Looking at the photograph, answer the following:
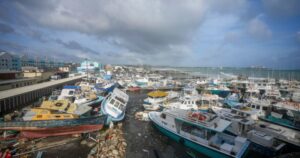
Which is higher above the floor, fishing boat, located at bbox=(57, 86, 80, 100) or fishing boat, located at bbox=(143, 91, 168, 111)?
fishing boat, located at bbox=(57, 86, 80, 100)

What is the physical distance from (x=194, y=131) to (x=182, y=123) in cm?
133

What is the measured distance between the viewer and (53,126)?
14727 mm

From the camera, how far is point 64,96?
24.5 metres

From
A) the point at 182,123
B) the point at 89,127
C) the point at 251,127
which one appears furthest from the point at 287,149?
the point at 89,127

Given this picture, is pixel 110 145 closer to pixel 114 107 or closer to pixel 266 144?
pixel 114 107

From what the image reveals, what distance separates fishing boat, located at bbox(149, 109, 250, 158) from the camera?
35.4 feet

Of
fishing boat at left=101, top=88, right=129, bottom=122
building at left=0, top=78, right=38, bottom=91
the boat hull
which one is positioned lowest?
the boat hull

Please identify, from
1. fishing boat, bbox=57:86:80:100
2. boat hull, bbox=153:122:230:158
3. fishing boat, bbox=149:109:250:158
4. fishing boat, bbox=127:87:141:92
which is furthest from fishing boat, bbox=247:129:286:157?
fishing boat, bbox=127:87:141:92

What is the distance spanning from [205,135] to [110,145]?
27.1ft

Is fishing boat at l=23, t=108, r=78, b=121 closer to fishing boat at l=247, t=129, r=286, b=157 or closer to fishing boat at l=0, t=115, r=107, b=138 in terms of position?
fishing boat at l=0, t=115, r=107, b=138

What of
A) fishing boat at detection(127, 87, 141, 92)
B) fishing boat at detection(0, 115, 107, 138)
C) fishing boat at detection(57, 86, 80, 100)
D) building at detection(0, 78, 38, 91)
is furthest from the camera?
fishing boat at detection(127, 87, 141, 92)

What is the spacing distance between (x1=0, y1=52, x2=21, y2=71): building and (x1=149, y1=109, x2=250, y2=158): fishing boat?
68.4 meters

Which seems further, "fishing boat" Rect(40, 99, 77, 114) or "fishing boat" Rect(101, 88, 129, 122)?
"fishing boat" Rect(101, 88, 129, 122)

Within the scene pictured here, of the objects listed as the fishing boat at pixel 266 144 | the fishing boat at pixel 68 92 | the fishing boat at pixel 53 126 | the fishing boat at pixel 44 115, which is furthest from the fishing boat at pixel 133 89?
the fishing boat at pixel 266 144
